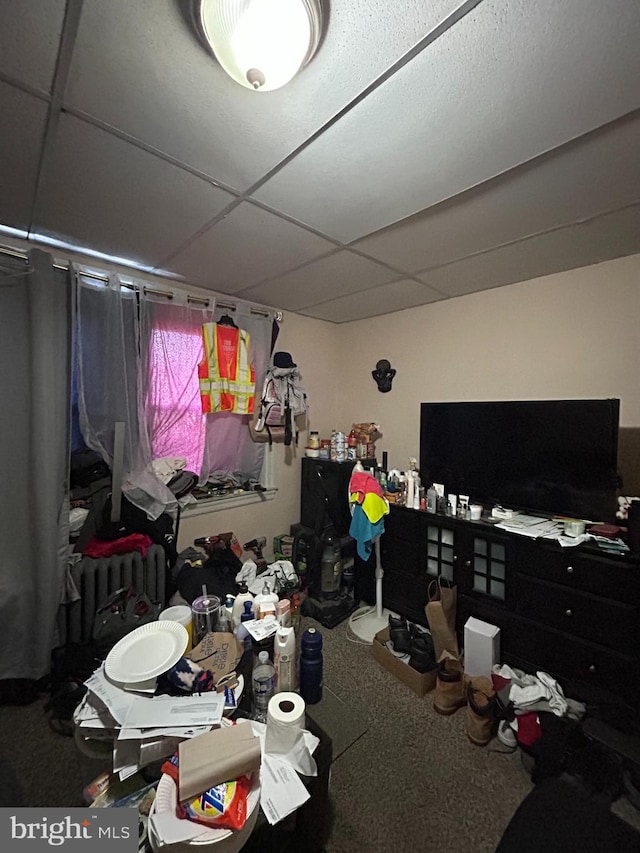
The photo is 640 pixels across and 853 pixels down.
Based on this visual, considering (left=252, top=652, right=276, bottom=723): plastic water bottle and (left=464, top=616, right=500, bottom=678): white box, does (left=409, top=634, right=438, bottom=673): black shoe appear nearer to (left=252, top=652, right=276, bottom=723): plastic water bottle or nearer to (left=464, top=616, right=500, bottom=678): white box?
(left=464, top=616, right=500, bottom=678): white box

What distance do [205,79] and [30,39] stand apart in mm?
420

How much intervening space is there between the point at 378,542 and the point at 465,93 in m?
2.36

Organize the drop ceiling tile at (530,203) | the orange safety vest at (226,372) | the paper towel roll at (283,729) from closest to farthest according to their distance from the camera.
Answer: the paper towel roll at (283,729) < the drop ceiling tile at (530,203) < the orange safety vest at (226,372)

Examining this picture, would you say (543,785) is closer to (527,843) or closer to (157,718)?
(527,843)

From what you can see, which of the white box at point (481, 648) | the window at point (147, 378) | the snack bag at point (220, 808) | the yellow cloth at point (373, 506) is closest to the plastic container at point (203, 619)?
the snack bag at point (220, 808)

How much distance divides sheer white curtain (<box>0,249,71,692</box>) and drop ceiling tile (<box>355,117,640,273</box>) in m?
1.78

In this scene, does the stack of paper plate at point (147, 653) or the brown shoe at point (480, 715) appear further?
the brown shoe at point (480, 715)

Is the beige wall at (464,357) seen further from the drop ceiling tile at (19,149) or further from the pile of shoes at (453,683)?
the drop ceiling tile at (19,149)

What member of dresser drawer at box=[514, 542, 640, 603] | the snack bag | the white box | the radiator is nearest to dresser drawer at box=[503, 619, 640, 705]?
the white box

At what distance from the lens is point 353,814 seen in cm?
132

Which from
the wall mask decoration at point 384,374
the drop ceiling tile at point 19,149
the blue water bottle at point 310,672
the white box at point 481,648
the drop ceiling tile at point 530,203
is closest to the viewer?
the drop ceiling tile at point 19,149

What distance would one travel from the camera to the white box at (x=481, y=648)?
1875 millimetres

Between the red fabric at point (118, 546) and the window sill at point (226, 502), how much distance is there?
1.48ft

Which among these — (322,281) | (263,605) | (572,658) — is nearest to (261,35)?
(322,281)
